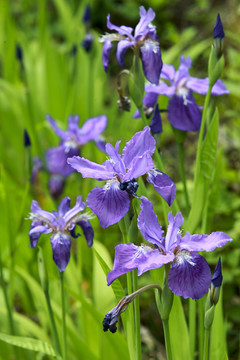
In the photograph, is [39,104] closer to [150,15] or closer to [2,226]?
[2,226]

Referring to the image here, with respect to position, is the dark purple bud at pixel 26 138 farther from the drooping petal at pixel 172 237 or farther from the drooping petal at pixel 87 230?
the drooping petal at pixel 172 237

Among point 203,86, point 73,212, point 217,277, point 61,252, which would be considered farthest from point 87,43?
point 217,277

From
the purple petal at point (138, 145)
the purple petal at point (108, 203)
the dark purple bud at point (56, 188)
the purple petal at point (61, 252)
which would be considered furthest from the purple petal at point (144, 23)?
the dark purple bud at point (56, 188)

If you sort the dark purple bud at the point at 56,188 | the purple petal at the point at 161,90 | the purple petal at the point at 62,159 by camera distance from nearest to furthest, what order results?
the purple petal at the point at 161,90 < the purple petal at the point at 62,159 < the dark purple bud at the point at 56,188

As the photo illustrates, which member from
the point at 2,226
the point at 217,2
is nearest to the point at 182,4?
the point at 217,2

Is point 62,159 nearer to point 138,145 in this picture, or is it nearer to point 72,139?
point 72,139

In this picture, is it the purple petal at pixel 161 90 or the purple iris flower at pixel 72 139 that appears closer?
the purple petal at pixel 161 90
